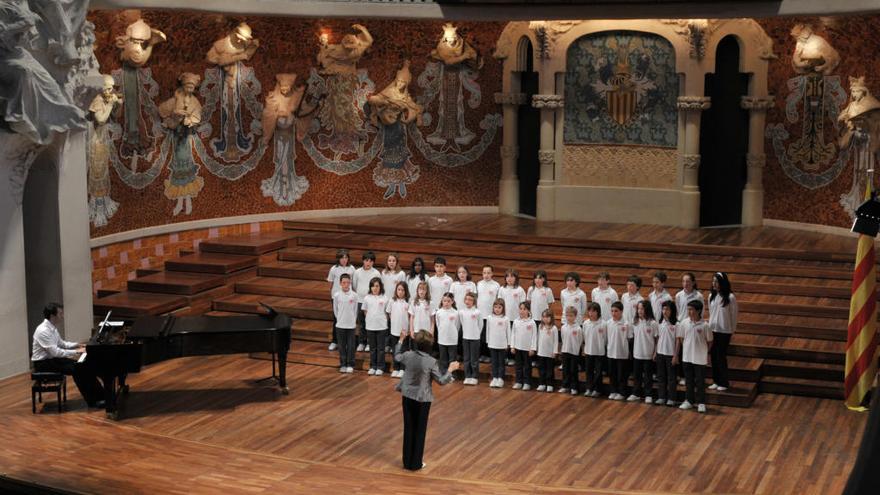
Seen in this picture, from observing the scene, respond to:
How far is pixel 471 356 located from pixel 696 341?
2678 millimetres

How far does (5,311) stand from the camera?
13297mm

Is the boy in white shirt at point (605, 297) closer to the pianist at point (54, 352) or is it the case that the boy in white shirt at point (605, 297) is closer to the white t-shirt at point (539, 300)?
the white t-shirt at point (539, 300)

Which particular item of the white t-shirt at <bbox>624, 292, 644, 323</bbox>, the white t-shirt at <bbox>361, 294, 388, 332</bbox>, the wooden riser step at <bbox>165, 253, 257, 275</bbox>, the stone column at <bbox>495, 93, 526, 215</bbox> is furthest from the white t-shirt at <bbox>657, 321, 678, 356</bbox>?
the stone column at <bbox>495, 93, 526, 215</bbox>

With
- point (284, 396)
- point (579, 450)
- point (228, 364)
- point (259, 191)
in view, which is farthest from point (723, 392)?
point (259, 191)

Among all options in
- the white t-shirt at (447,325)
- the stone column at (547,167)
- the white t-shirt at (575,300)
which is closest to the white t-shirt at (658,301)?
the white t-shirt at (575,300)

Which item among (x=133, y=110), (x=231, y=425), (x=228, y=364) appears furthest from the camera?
(x=133, y=110)

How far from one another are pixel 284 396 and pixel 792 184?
31.8 feet

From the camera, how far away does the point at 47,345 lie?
11.7m

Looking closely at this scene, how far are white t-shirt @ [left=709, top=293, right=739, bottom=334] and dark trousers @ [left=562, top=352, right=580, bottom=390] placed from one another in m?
1.56

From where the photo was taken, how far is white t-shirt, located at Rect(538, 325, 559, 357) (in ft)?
42.7

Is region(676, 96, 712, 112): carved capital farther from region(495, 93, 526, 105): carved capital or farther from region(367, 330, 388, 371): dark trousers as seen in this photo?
region(367, 330, 388, 371): dark trousers

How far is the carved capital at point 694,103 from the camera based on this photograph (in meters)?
18.2

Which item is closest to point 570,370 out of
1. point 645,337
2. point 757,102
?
point 645,337

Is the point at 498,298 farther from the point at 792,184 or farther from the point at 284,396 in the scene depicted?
the point at 792,184
